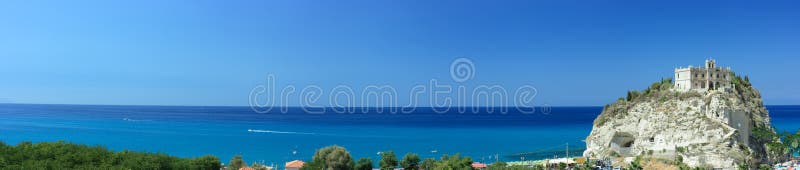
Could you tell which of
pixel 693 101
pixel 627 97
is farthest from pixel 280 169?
pixel 693 101

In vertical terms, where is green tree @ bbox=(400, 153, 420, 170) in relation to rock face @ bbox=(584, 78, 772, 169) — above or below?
below

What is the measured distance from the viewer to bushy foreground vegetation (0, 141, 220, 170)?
22.0 m

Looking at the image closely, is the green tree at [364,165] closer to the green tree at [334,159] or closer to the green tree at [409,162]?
the green tree at [334,159]

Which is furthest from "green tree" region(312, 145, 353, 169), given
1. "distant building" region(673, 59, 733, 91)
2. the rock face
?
"distant building" region(673, 59, 733, 91)

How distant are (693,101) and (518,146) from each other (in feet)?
106

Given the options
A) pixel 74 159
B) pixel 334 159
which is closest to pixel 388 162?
pixel 334 159

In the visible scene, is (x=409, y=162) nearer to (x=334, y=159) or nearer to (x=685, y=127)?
(x=334, y=159)

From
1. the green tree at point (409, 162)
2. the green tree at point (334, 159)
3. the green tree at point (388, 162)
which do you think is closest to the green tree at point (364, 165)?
the green tree at point (334, 159)

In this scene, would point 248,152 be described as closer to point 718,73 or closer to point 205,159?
point 205,159

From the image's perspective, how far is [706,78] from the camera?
1526 inches

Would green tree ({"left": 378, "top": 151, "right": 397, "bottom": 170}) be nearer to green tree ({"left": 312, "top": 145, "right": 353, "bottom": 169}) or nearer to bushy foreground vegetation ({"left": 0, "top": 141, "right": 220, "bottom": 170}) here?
green tree ({"left": 312, "top": 145, "right": 353, "bottom": 169})

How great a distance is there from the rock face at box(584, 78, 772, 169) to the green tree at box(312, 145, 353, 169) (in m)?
21.7

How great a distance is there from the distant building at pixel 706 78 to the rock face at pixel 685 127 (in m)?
0.92

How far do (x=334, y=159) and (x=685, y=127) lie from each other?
26.2 meters
